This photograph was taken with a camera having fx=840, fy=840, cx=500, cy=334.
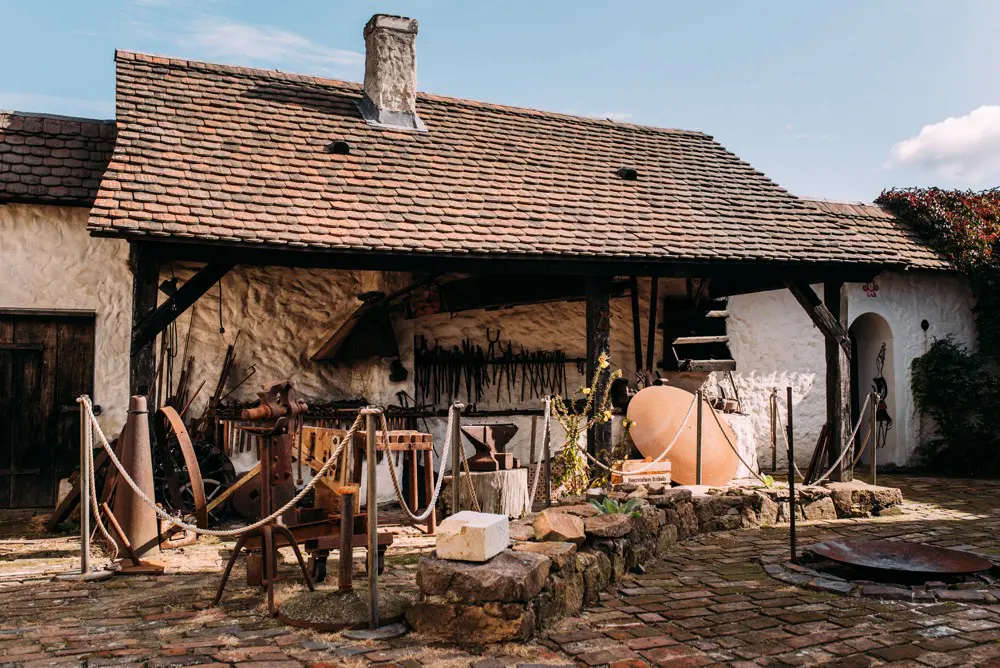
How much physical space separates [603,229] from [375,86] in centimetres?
346

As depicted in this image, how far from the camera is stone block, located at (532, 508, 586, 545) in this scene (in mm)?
5219

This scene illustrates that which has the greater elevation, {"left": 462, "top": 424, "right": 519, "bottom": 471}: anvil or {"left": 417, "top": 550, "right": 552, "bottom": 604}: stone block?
{"left": 462, "top": 424, "right": 519, "bottom": 471}: anvil

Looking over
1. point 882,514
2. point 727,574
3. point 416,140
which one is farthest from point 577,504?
point 416,140

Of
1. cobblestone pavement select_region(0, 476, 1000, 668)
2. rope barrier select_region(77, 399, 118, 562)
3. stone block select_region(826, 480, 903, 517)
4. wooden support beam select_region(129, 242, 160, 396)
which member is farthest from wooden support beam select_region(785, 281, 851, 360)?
rope barrier select_region(77, 399, 118, 562)

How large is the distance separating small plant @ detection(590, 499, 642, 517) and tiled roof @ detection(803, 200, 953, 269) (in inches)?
300

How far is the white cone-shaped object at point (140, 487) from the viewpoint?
5.91 m

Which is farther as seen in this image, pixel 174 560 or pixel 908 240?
pixel 908 240

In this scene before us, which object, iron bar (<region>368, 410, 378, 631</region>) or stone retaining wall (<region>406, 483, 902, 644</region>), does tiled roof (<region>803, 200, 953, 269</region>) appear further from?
iron bar (<region>368, 410, 378, 631</region>)

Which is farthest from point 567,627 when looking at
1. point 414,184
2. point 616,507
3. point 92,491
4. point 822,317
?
point 822,317

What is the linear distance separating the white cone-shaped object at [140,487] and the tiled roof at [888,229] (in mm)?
9848

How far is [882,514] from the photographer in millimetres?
8445

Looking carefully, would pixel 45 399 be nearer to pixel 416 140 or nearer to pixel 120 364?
pixel 120 364

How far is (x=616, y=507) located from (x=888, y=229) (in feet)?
29.2

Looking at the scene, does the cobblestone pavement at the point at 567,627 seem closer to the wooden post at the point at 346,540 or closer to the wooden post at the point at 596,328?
the wooden post at the point at 346,540
